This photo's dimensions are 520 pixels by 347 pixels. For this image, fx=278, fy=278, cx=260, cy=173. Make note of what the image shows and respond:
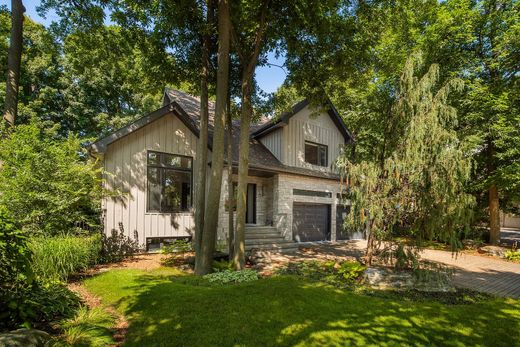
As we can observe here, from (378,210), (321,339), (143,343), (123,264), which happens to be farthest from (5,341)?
(378,210)

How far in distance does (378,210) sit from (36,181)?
30.2 ft

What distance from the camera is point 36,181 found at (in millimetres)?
7457

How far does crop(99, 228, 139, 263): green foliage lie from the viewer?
9.58 meters

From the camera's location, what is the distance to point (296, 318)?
4.73 m

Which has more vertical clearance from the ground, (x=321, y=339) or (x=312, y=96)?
(x=312, y=96)

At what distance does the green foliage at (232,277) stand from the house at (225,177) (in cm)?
321

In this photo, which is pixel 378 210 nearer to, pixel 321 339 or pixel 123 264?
pixel 321 339

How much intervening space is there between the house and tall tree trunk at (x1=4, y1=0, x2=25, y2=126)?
2781 mm

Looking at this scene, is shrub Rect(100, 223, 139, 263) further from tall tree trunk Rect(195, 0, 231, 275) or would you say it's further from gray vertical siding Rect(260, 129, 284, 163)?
gray vertical siding Rect(260, 129, 284, 163)

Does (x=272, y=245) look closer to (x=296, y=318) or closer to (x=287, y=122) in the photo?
(x=287, y=122)

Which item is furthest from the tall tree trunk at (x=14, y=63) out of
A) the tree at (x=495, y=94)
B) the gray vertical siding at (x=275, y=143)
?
the tree at (x=495, y=94)

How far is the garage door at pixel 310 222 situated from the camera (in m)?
14.5

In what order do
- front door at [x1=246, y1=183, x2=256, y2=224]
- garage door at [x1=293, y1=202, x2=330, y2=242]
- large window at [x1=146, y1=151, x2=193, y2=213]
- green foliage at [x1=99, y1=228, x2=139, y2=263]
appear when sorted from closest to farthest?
green foliage at [x1=99, y1=228, x2=139, y2=263], large window at [x1=146, y1=151, x2=193, y2=213], front door at [x1=246, y1=183, x2=256, y2=224], garage door at [x1=293, y1=202, x2=330, y2=242]

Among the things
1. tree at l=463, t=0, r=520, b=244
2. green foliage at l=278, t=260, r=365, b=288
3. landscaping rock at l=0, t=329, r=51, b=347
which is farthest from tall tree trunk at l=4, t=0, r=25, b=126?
tree at l=463, t=0, r=520, b=244
